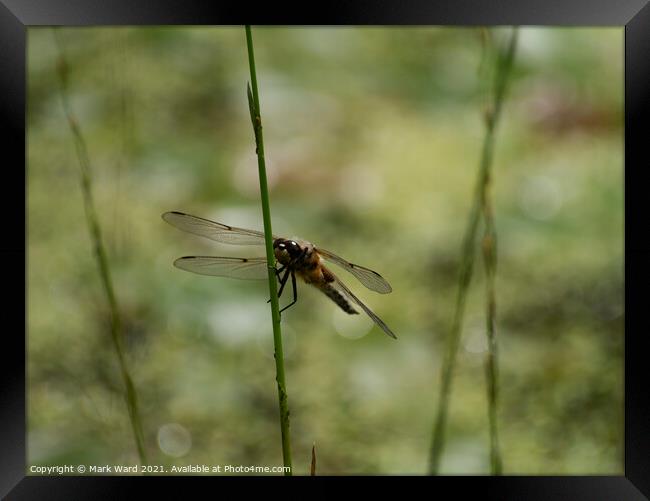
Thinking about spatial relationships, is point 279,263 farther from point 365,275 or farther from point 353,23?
point 353,23

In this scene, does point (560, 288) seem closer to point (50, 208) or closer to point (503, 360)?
point (503, 360)

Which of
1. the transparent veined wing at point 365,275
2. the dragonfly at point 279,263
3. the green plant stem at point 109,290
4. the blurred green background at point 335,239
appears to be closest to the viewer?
the green plant stem at point 109,290

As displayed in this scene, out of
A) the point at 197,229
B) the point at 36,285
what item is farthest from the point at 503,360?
the point at 36,285

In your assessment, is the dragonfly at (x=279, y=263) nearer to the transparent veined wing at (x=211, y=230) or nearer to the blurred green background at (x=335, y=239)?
the transparent veined wing at (x=211, y=230)

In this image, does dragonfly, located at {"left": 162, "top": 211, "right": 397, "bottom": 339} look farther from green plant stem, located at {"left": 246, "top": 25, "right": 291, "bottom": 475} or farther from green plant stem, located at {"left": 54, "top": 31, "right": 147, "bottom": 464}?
green plant stem, located at {"left": 246, "top": 25, "right": 291, "bottom": 475}

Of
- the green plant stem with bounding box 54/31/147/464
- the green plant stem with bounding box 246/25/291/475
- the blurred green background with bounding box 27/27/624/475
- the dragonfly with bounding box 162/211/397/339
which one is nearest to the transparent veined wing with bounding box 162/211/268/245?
the dragonfly with bounding box 162/211/397/339

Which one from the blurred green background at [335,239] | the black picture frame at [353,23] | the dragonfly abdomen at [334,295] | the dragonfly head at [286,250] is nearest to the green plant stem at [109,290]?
the black picture frame at [353,23]

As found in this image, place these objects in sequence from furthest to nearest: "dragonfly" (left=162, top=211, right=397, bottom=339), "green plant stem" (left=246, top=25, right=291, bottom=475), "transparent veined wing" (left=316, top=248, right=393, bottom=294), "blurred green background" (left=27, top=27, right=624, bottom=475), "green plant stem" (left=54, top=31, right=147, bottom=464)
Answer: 1. "blurred green background" (left=27, top=27, right=624, bottom=475)
2. "transparent veined wing" (left=316, top=248, right=393, bottom=294)
3. "dragonfly" (left=162, top=211, right=397, bottom=339)
4. "green plant stem" (left=54, top=31, right=147, bottom=464)
5. "green plant stem" (left=246, top=25, right=291, bottom=475)
